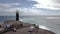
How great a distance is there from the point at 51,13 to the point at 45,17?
430 millimetres

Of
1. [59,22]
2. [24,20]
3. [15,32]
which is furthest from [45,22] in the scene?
[15,32]

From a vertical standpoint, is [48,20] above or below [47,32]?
above

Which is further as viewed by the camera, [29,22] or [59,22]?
[29,22]

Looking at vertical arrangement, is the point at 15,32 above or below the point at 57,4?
below

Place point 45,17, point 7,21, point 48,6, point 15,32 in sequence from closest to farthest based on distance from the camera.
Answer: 1. point 15,32
2. point 48,6
3. point 45,17
4. point 7,21

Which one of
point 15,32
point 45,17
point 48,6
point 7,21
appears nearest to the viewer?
point 15,32

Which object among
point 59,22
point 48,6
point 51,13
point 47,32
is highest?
point 48,6

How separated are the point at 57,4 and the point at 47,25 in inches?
60.0

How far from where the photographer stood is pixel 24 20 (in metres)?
6.39

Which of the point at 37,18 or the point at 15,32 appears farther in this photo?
the point at 37,18

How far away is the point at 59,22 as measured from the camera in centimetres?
580

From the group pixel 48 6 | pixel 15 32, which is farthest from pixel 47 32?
pixel 15 32

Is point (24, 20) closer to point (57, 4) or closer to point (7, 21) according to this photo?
point (7, 21)

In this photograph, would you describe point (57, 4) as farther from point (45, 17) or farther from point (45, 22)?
point (45, 22)
